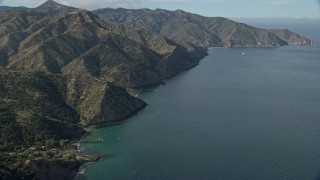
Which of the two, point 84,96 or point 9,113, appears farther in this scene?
point 84,96

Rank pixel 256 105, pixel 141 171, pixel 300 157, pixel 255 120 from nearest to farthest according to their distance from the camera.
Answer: pixel 141 171 → pixel 300 157 → pixel 255 120 → pixel 256 105

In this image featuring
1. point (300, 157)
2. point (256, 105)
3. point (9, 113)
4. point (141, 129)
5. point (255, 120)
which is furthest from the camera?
point (256, 105)

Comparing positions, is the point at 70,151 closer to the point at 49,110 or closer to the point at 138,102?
the point at 49,110

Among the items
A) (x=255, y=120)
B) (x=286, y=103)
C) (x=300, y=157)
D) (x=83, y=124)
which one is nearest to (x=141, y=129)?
(x=83, y=124)

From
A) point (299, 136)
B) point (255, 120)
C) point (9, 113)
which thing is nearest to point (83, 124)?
point (9, 113)

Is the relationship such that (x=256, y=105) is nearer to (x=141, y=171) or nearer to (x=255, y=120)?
(x=255, y=120)

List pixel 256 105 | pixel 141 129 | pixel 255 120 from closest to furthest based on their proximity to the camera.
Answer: pixel 141 129
pixel 255 120
pixel 256 105

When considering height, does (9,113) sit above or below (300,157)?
above

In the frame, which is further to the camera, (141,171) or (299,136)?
(299,136)

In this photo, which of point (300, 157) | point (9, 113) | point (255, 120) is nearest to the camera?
point (300, 157)
